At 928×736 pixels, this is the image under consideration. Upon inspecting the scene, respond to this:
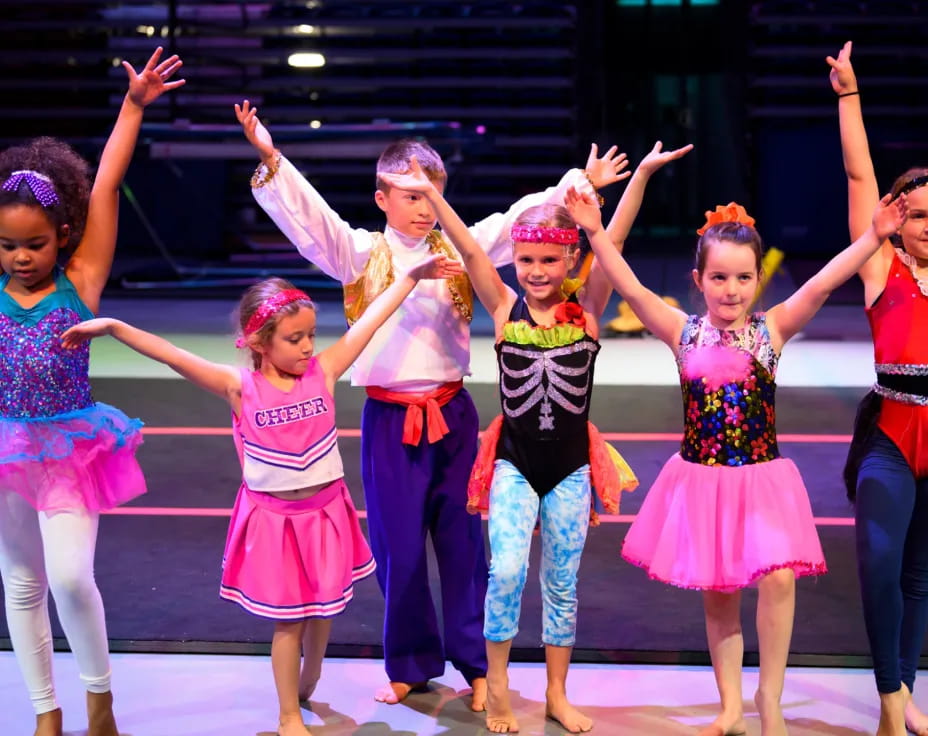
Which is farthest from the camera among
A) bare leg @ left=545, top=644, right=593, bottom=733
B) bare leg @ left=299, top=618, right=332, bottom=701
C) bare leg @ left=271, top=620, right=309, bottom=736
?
bare leg @ left=299, top=618, right=332, bottom=701

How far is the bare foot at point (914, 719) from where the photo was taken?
301 centimetres

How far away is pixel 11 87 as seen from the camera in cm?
1346

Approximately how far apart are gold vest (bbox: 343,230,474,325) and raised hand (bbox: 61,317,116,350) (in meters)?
0.74

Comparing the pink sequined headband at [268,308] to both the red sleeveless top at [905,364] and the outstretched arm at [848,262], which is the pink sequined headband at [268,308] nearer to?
the outstretched arm at [848,262]

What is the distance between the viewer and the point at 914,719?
302 cm

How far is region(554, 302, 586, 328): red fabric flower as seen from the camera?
123 inches

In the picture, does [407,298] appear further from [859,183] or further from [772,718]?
[772,718]

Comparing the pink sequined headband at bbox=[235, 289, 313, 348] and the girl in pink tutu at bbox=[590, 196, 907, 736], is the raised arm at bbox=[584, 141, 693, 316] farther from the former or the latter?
the pink sequined headband at bbox=[235, 289, 313, 348]

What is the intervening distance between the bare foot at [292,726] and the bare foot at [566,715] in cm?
61

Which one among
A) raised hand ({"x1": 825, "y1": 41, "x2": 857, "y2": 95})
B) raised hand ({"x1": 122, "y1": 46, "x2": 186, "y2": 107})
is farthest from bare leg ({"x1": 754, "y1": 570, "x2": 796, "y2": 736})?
raised hand ({"x1": 122, "y1": 46, "x2": 186, "y2": 107})

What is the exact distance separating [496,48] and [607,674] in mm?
10811

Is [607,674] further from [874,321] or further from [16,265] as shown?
[16,265]

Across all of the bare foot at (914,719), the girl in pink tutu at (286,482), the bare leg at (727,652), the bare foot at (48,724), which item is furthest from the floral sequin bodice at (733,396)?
the bare foot at (48,724)

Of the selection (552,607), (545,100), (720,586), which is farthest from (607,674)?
(545,100)
